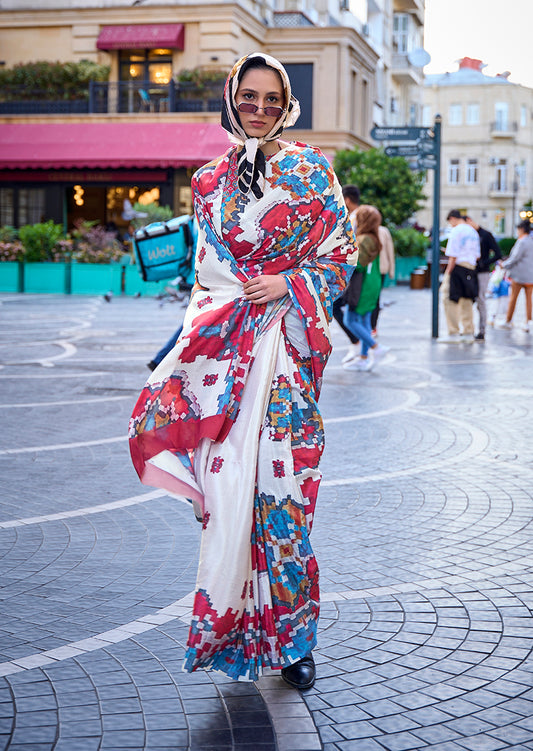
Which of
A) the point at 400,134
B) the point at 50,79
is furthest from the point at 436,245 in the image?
the point at 50,79

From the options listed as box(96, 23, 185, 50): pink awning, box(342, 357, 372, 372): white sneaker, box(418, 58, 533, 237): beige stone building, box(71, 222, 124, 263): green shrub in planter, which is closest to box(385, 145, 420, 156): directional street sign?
box(342, 357, 372, 372): white sneaker

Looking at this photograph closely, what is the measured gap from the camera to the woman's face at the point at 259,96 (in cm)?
352

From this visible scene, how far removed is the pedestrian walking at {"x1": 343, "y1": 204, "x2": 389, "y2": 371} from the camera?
469 inches

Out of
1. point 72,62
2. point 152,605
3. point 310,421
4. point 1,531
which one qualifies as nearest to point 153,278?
point 1,531

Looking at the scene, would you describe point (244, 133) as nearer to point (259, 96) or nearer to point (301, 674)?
point (259, 96)

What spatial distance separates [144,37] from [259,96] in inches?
1224

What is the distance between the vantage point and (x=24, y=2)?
114ft

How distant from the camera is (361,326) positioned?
12.0m

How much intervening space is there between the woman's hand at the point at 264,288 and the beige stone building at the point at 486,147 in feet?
247

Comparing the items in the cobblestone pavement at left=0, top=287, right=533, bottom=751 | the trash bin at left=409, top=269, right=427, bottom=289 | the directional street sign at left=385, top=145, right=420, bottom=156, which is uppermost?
the directional street sign at left=385, top=145, right=420, bottom=156

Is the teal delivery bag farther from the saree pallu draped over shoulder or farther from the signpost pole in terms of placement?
the signpost pole

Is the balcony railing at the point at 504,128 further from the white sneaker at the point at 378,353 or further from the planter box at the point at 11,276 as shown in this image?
the white sneaker at the point at 378,353

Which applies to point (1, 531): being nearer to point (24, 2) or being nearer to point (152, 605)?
point (152, 605)

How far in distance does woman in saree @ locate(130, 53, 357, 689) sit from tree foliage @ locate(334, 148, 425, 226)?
29859mm
